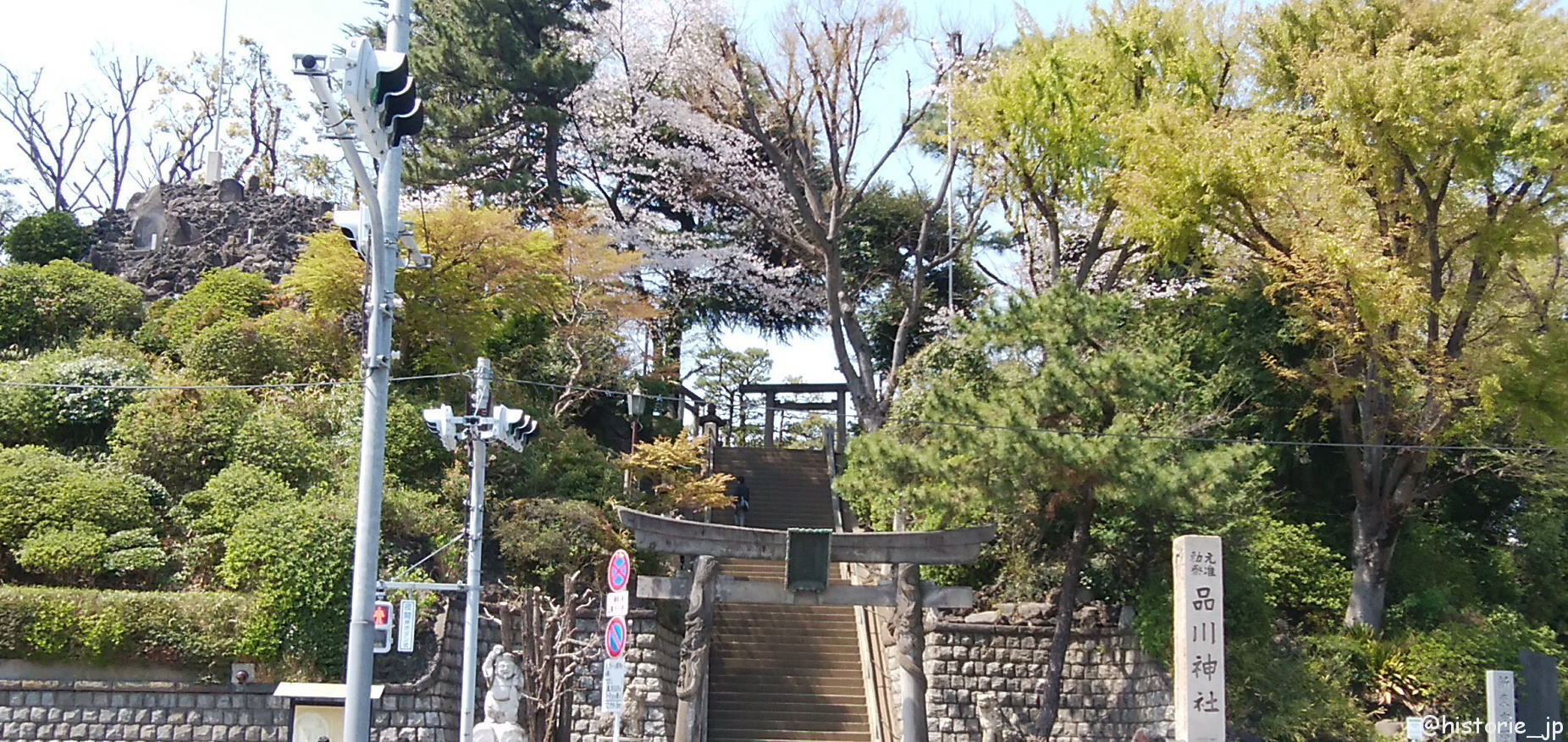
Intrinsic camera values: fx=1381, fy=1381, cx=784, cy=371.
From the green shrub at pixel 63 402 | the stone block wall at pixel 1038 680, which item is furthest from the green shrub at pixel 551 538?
the green shrub at pixel 63 402

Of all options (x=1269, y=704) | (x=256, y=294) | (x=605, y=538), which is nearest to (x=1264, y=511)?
(x=1269, y=704)

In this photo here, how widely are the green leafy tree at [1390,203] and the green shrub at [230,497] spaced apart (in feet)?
43.7

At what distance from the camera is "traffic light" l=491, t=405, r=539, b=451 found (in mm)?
13164

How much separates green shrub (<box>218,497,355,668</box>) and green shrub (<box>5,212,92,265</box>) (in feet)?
48.1

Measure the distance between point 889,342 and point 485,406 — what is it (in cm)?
1923

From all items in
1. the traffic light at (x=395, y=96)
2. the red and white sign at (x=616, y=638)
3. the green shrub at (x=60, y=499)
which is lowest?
the red and white sign at (x=616, y=638)

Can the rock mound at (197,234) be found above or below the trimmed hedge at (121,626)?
above

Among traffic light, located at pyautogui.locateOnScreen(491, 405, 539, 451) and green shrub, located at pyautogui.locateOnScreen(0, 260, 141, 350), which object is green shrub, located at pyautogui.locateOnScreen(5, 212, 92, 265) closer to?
green shrub, located at pyautogui.locateOnScreen(0, 260, 141, 350)

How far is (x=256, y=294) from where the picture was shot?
26.1 meters

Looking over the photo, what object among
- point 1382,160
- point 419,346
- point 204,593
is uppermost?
point 1382,160

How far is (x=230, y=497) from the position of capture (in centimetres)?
1939

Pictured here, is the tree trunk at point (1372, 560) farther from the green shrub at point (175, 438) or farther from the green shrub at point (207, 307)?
the green shrub at point (207, 307)

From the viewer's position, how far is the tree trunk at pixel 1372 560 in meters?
20.2

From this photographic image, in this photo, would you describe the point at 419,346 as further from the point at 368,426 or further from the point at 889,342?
the point at 368,426
